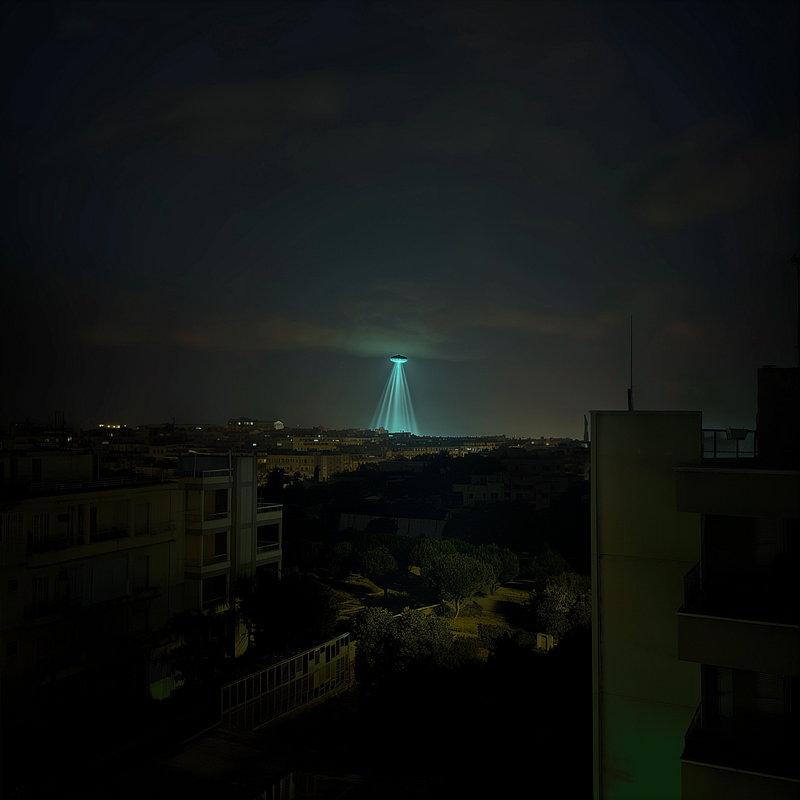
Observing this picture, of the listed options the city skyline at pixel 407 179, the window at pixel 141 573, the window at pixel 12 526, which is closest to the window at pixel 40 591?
the window at pixel 12 526

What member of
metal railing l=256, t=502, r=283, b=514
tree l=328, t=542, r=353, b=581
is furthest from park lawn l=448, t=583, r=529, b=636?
metal railing l=256, t=502, r=283, b=514

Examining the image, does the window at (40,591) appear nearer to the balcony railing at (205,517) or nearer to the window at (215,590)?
the balcony railing at (205,517)

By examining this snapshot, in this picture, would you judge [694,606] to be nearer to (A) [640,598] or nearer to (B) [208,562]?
(A) [640,598]

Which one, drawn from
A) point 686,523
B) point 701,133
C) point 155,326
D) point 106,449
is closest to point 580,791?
point 686,523

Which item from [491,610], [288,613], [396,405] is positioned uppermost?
[396,405]

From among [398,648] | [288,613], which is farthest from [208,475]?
[398,648]
